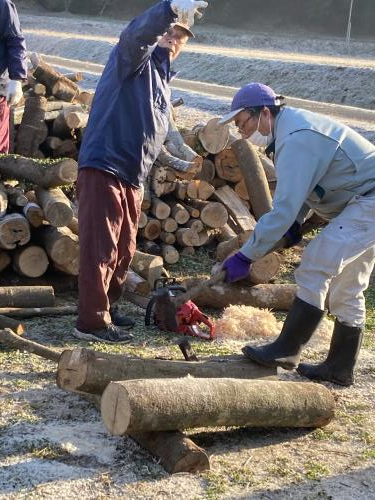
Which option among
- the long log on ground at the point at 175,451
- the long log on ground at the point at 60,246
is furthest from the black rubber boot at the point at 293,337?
the long log on ground at the point at 60,246

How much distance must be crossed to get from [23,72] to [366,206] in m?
3.71

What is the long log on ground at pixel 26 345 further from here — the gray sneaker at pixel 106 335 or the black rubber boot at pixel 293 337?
the black rubber boot at pixel 293 337

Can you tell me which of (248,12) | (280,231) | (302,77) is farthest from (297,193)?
(248,12)

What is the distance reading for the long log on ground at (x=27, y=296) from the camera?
6266mm

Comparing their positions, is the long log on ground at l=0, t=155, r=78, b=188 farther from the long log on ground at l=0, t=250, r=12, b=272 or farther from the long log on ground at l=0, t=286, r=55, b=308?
the long log on ground at l=0, t=286, r=55, b=308

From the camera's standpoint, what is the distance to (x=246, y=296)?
6.80 meters

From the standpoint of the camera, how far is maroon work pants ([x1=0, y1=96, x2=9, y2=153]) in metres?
7.58

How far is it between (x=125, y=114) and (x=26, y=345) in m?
1.66

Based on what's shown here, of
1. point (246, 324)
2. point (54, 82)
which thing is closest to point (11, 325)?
point (246, 324)

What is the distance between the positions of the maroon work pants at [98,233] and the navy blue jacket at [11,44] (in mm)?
2138

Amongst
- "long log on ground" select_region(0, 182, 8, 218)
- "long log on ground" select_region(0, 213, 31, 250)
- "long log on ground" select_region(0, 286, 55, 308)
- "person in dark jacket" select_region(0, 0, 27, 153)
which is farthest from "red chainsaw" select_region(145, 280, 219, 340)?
"person in dark jacket" select_region(0, 0, 27, 153)

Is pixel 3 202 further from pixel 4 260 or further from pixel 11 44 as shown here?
pixel 11 44

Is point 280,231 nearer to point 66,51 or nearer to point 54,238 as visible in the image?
point 54,238

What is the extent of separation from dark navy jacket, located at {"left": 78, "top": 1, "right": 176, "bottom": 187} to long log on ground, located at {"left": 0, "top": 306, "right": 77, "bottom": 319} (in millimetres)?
1182
